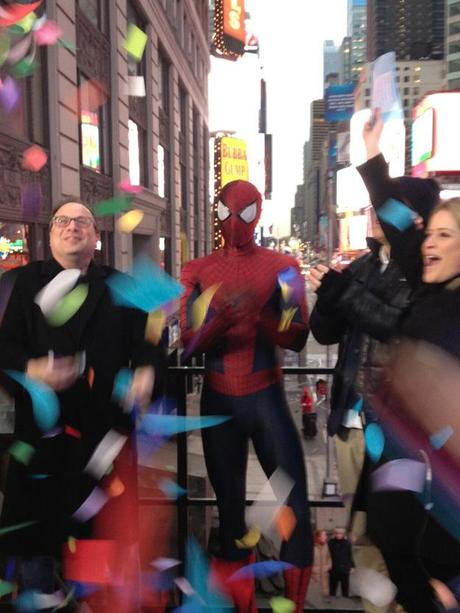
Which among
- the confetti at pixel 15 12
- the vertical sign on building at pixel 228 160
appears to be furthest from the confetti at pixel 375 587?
the vertical sign on building at pixel 228 160

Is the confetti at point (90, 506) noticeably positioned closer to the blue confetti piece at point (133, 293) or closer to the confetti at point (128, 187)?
the blue confetti piece at point (133, 293)

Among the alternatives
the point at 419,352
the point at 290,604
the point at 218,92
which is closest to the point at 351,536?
the point at 290,604

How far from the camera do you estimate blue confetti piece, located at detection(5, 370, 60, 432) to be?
7.15 ft

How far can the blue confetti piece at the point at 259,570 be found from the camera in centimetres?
234

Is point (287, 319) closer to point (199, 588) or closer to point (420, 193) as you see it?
point (420, 193)

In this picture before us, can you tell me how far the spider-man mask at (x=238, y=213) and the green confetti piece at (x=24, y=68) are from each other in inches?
249

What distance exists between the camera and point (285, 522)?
238 cm

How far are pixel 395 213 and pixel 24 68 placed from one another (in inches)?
293

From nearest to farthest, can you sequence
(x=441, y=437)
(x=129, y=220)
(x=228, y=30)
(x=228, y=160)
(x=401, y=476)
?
(x=441, y=437) < (x=401, y=476) < (x=129, y=220) < (x=228, y=160) < (x=228, y=30)

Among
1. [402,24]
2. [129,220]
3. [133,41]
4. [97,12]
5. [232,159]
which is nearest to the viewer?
[97,12]

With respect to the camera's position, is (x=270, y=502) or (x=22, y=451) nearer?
(x=22, y=451)

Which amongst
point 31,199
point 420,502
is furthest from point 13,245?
point 420,502

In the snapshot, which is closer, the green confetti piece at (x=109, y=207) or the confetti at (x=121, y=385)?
the confetti at (x=121, y=385)

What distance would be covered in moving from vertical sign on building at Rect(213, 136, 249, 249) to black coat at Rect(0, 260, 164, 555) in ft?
95.9
